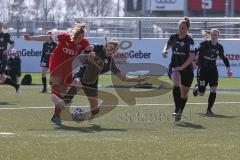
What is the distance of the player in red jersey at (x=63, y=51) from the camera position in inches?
468

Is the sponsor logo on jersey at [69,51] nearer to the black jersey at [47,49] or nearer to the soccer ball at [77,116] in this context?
the soccer ball at [77,116]

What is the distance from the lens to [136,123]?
12.4 metres

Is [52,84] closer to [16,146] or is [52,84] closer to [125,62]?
[16,146]

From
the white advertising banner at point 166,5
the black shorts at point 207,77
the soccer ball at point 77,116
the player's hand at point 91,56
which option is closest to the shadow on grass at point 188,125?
the soccer ball at point 77,116

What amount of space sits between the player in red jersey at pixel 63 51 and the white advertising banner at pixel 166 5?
186ft

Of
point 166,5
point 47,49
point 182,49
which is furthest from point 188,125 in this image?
point 166,5

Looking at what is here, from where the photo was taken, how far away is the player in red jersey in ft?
39.0

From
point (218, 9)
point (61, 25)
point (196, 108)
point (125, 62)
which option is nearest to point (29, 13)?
point (218, 9)

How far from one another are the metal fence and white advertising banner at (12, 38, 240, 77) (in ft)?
9.37

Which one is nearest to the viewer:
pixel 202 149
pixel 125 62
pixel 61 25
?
pixel 202 149

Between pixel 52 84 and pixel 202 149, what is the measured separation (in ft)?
13.6

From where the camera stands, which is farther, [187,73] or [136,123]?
[187,73]

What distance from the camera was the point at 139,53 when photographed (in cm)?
2978

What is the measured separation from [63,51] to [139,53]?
17865 millimetres
